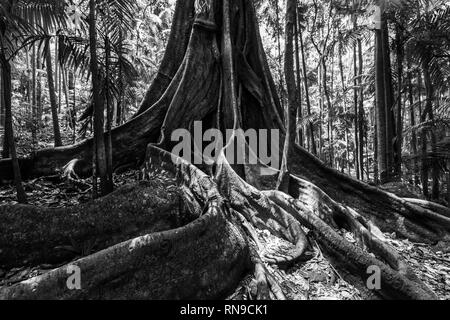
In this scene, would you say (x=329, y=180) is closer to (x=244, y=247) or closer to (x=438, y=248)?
(x=438, y=248)

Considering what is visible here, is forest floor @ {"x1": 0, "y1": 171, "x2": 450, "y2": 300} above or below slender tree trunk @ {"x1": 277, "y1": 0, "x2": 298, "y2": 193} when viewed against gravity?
below

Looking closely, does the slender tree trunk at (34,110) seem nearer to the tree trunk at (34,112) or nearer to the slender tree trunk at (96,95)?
the tree trunk at (34,112)

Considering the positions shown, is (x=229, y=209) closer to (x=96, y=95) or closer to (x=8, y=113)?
(x=96, y=95)

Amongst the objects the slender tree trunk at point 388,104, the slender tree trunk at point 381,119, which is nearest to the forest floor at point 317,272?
the slender tree trunk at point 381,119

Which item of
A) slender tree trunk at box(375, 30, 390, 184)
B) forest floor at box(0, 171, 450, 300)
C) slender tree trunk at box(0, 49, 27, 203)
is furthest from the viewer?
slender tree trunk at box(375, 30, 390, 184)

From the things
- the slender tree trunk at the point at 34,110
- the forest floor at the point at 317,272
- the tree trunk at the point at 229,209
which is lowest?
the forest floor at the point at 317,272

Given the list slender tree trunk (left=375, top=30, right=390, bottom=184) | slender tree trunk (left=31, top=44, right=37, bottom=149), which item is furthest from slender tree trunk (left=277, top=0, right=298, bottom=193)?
slender tree trunk (left=31, top=44, right=37, bottom=149)

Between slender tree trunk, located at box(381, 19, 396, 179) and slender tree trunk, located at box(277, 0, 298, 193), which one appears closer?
slender tree trunk, located at box(277, 0, 298, 193)

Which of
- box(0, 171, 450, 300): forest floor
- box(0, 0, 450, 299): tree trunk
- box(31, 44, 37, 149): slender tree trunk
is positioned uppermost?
box(31, 44, 37, 149): slender tree trunk

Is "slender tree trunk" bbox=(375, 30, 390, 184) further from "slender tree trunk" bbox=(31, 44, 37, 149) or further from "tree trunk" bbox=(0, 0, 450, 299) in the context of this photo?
"slender tree trunk" bbox=(31, 44, 37, 149)

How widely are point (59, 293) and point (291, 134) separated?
137 inches

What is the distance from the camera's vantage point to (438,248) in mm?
3682

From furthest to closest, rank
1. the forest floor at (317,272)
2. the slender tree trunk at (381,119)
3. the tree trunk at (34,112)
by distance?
the tree trunk at (34,112), the slender tree trunk at (381,119), the forest floor at (317,272)
